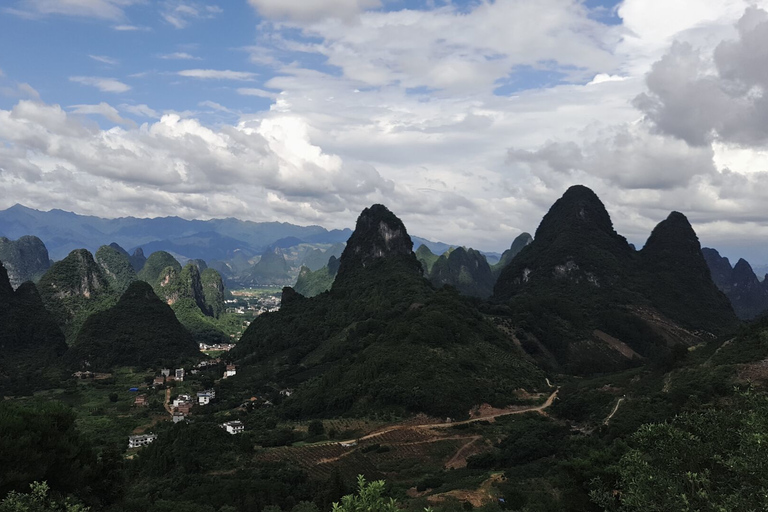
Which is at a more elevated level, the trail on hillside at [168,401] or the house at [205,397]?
the house at [205,397]

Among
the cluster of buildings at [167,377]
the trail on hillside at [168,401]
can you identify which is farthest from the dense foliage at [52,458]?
the cluster of buildings at [167,377]

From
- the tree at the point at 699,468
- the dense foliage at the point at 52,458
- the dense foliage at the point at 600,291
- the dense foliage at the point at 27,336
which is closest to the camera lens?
the tree at the point at 699,468

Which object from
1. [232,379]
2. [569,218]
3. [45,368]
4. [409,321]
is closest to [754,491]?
[409,321]

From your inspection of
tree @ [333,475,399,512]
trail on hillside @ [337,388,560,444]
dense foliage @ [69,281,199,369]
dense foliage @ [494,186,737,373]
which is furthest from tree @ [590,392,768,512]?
dense foliage @ [69,281,199,369]

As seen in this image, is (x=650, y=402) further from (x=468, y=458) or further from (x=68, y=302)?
(x=68, y=302)

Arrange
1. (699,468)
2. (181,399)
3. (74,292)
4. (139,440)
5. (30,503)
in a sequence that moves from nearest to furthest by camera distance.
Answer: (30,503) < (699,468) < (139,440) < (181,399) < (74,292)

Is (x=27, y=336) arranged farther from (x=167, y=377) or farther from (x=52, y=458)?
(x=52, y=458)

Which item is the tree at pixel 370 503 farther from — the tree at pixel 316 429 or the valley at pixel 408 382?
the tree at pixel 316 429

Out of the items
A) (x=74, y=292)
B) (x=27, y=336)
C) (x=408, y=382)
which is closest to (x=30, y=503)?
(x=408, y=382)
